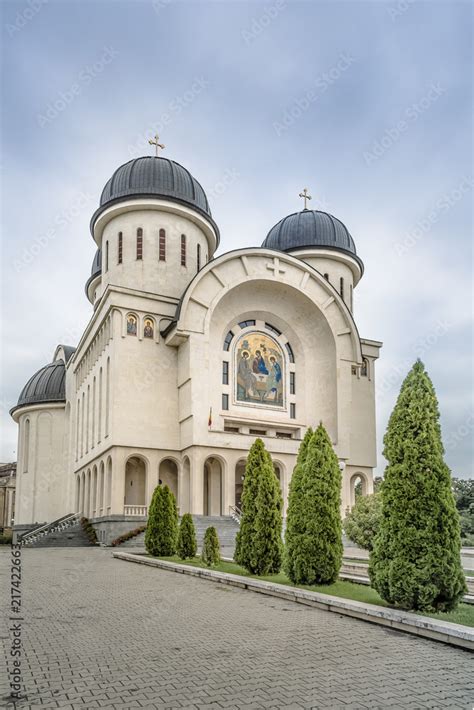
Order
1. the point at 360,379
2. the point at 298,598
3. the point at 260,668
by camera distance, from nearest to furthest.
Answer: the point at 260,668, the point at 298,598, the point at 360,379

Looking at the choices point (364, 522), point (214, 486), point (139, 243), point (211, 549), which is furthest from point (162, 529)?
point (139, 243)

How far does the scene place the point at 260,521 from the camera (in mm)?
13086

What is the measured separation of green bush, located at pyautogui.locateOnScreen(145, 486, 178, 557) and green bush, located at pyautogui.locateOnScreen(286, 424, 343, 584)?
8.17 m

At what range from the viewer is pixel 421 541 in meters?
8.27

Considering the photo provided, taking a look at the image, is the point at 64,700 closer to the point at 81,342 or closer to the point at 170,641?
the point at 170,641

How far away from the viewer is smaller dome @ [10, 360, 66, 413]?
42281mm

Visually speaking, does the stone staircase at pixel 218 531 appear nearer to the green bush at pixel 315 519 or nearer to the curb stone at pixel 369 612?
the curb stone at pixel 369 612

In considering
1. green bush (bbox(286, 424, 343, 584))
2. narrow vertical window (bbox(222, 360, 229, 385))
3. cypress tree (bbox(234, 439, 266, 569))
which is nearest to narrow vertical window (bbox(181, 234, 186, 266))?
narrow vertical window (bbox(222, 360, 229, 385))

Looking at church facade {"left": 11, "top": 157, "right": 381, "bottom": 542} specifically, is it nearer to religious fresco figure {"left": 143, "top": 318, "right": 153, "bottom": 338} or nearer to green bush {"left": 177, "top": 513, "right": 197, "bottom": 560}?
religious fresco figure {"left": 143, "top": 318, "right": 153, "bottom": 338}

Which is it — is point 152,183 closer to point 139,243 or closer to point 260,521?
point 139,243

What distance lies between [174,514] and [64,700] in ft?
49.0

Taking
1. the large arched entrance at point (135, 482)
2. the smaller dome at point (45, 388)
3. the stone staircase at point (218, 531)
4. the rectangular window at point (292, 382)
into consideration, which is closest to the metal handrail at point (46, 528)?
the large arched entrance at point (135, 482)

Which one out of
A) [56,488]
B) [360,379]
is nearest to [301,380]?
[360,379]

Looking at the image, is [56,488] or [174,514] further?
[56,488]
